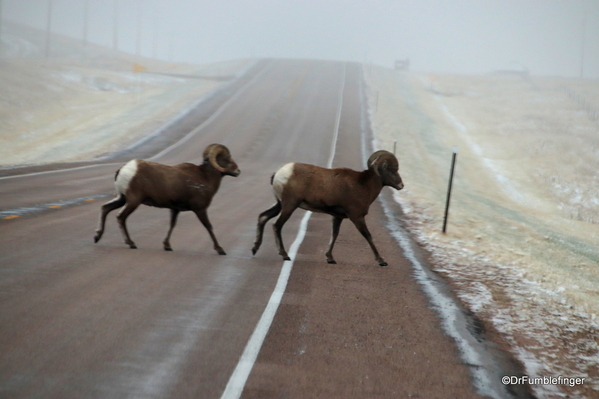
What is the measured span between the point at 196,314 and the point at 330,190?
4.04 meters

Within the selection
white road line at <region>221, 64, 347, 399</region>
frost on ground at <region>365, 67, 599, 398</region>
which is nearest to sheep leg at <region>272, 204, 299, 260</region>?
white road line at <region>221, 64, 347, 399</region>

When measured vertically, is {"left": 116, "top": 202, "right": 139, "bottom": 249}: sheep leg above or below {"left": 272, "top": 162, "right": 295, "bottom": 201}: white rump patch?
below

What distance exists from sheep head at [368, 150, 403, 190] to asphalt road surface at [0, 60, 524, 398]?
5.02 feet

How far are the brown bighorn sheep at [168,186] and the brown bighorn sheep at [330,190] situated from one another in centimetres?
112

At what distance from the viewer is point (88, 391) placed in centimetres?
557

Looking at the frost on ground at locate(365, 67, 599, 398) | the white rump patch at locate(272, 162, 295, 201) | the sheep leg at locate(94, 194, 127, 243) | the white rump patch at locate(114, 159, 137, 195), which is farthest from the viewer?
the sheep leg at locate(94, 194, 127, 243)

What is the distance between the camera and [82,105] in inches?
2153

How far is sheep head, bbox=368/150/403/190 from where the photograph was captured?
11.6m

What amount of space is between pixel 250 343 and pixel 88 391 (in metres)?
1.97

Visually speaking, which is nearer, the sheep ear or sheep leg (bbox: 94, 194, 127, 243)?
sheep leg (bbox: 94, 194, 127, 243)

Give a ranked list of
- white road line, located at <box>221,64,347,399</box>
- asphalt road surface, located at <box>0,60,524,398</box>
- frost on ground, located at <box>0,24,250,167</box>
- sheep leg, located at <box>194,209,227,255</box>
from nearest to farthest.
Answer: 1. white road line, located at <box>221,64,347,399</box>
2. asphalt road surface, located at <box>0,60,524,398</box>
3. sheep leg, located at <box>194,209,227,255</box>
4. frost on ground, located at <box>0,24,250,167</box>

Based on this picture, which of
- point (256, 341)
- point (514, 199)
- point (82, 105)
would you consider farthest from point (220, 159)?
point (82, 105)

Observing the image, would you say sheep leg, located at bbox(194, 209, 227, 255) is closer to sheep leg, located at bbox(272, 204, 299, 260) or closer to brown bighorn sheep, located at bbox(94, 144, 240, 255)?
brown bighorn sheep, located at bbox(94, 144, 240, 255)

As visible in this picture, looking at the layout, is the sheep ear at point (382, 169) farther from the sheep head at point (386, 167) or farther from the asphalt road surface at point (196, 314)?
the asphalt road surface at point (196, 314)
